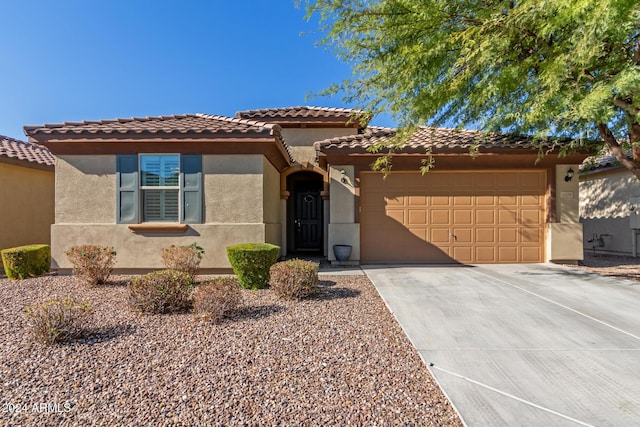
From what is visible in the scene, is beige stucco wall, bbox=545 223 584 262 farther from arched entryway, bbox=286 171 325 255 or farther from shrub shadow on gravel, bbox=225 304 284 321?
shrub shadow on gravel, bbox=225 304 284 321

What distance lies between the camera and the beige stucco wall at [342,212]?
903 centimetres

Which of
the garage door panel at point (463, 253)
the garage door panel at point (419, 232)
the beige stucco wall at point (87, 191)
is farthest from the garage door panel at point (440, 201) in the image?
the beige stucco wall at point (87, 191)

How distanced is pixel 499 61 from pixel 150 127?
8.55 m

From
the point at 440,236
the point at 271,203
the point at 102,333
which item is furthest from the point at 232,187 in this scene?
the point at 440,236

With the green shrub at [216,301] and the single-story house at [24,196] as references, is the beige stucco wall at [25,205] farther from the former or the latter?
the green shrub at [216,301]

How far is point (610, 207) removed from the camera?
12.0 meters

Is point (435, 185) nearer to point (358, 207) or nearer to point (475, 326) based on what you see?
point (358, 207)

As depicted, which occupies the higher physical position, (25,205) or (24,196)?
(24,196)

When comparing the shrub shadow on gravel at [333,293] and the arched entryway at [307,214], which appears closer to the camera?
the shrub shadow on gravel at [333,293]

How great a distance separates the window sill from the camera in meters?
7.69

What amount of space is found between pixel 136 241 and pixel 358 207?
623 cm

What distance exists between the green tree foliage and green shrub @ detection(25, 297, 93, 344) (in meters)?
7.12

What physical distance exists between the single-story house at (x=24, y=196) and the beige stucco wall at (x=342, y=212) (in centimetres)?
1041

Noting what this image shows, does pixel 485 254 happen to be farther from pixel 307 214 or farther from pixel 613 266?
pixel 307 214
